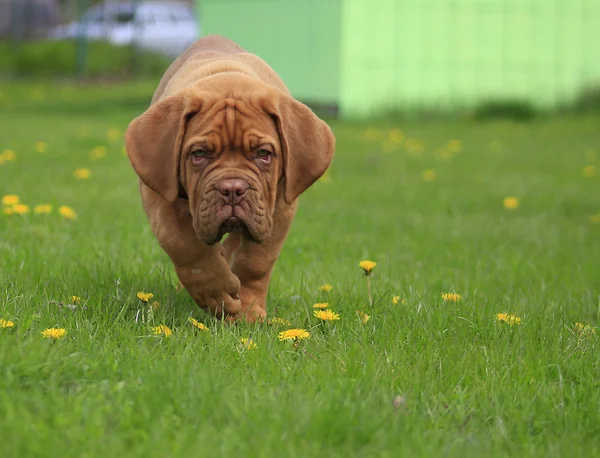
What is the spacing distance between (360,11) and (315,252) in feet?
33.1

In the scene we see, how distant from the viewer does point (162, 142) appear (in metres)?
3.77

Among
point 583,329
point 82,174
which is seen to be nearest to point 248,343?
point 583,329

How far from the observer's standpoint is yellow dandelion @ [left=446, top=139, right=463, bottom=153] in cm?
1125

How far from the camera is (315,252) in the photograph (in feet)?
18.0

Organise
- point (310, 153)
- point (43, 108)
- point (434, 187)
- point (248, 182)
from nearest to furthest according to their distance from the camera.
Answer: point (248, 182) → point (310, 153) → point (434, 187) → point (43, 108)

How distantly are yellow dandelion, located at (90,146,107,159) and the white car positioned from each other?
16.2 m

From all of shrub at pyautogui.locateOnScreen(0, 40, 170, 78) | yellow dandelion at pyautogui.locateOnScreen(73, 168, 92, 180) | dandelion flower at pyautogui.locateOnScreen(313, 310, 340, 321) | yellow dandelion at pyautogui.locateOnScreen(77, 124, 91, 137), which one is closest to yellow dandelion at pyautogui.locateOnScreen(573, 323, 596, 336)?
dandelion flower at pyautogui.locateOnScreen(313, 310, 340, 321)

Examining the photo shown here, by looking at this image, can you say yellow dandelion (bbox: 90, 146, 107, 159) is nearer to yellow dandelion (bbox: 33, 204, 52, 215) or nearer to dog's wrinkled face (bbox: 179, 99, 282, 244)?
yellow dandelion (bbox: 33, 204, 52, 215)

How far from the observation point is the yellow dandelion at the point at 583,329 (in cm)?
382

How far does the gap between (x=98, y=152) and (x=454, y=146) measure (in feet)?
14.7

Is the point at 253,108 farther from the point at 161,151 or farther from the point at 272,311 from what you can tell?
the point at 272,311

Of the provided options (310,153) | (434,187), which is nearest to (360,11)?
(434,187)

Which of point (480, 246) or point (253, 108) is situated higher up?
point (253, 108)

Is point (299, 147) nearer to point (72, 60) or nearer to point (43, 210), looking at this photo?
point (43, 210)
